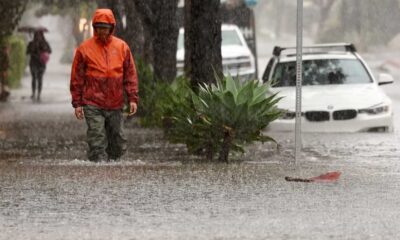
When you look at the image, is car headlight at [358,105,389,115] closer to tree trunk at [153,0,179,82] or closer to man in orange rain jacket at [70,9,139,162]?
tree trunk at [153,0,179,82]

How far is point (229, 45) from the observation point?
3219 cm

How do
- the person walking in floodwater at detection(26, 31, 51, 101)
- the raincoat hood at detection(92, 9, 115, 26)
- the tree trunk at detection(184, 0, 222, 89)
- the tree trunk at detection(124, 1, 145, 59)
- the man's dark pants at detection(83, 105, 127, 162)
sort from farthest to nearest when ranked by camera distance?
the person walking in floodwater at detection(26, 31, 51, 101) → the tree trunk at detection(124, 1, 145, 59) → the tree trunk at detection(184, 0, 222, 89) → the man's dark pants at detection(83, 105, 127, 162) → the raincoat hood at detection(92, 9, 115, 26)

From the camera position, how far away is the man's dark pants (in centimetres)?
1432

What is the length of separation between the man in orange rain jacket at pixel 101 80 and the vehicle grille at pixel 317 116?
19.6 feet

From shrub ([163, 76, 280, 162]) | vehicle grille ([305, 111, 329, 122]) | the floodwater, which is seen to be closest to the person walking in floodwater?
vehicle grille ([305, 111, 329, 122])

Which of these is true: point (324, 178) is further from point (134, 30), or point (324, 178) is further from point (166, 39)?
point (134, 30)

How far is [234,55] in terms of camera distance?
1236 inches

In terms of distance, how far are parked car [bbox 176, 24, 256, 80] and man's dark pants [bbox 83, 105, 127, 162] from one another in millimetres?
15717

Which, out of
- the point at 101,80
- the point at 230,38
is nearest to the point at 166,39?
the point at 101,80

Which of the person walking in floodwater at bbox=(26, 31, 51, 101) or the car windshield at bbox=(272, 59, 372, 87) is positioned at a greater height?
the car windshield at bbox=(272, 59, 372, 87)

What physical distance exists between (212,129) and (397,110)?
16.5 meters

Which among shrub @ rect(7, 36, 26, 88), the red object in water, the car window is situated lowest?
shrub @ rect(7, 36, 26, 88)

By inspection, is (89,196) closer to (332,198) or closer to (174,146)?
(332,198)

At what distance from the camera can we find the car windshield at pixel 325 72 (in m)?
21.3
